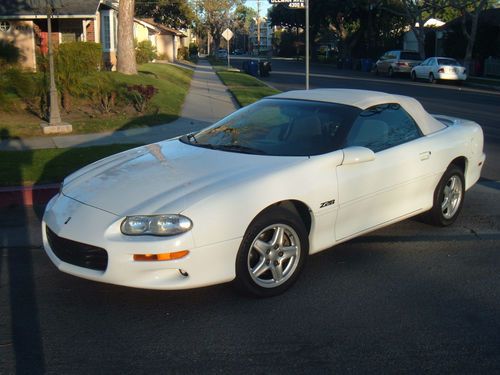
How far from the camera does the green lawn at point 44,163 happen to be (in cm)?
822

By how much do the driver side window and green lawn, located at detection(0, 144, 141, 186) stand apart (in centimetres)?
441

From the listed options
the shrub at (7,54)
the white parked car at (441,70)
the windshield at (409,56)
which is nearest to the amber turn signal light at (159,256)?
the shrub at (7,54)

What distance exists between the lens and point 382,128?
18.6ft

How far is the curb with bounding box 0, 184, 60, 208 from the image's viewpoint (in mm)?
7586

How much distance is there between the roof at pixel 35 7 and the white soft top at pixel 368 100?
1889cm

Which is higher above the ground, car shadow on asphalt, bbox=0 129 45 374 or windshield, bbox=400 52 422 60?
windshield, bbox=400 52 422 60

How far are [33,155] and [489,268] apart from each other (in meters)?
7.22

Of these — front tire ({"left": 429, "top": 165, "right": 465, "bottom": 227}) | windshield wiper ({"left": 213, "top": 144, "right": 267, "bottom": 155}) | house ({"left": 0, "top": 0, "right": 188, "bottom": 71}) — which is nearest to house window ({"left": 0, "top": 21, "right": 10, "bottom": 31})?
house ({"left": 0, "top": 0, "right": 188, "bottom": 71})

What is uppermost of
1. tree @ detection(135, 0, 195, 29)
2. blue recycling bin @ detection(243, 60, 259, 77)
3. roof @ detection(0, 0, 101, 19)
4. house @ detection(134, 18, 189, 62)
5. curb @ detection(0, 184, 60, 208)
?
tree @ detection(135, 0, 195, 29)

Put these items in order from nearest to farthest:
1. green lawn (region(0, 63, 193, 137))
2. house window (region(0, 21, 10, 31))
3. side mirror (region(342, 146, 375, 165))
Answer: side mirror (region(342, 146, 375, 165)) → green lawn (region(0, 63, 193, 137)) → house window (region(0, 21, 10, 31))

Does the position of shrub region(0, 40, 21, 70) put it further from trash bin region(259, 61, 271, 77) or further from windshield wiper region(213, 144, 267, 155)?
windshield wiper region(213, 144, 267, 155)

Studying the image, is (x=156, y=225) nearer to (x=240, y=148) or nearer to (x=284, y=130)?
(x=240, y=148)

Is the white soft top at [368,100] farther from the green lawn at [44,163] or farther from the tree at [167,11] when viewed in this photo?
the tree at [167,11]

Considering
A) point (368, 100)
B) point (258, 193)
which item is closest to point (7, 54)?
point (368, 100)
